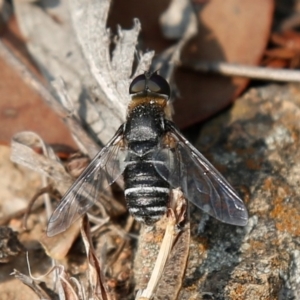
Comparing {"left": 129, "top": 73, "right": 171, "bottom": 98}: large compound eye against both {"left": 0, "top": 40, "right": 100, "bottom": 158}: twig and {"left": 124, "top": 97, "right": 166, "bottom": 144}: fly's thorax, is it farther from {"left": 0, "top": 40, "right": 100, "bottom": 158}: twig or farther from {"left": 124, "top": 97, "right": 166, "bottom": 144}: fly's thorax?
{"left": 0, "top": 40, "right": 100, "bottom": 158}: twig

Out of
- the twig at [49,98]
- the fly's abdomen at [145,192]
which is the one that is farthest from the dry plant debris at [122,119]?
the fly's abdomen at [145,192]

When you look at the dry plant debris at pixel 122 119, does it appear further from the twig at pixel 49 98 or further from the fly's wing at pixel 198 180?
the fly's wing at pixel 198 180

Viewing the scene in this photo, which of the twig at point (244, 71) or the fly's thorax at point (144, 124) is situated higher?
the twig at point (244, 71)

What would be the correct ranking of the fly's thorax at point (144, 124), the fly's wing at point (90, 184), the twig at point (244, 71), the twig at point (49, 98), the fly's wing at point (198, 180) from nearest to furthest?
the fly's wing at point (198, 180) < the fly's wing at point (90, 184) < the fly's thorax at point (144, 124) < the twig at point (49, 98) < the twig at point (244, 71)

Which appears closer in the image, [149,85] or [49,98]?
[149,85]

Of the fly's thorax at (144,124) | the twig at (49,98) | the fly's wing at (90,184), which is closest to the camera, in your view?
the fly's wing at (90,184)

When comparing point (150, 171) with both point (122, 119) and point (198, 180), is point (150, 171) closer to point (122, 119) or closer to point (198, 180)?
point (198, 180)

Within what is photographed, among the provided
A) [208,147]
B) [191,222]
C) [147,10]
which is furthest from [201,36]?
[191,222]

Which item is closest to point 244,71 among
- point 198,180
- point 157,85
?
point 157,85
